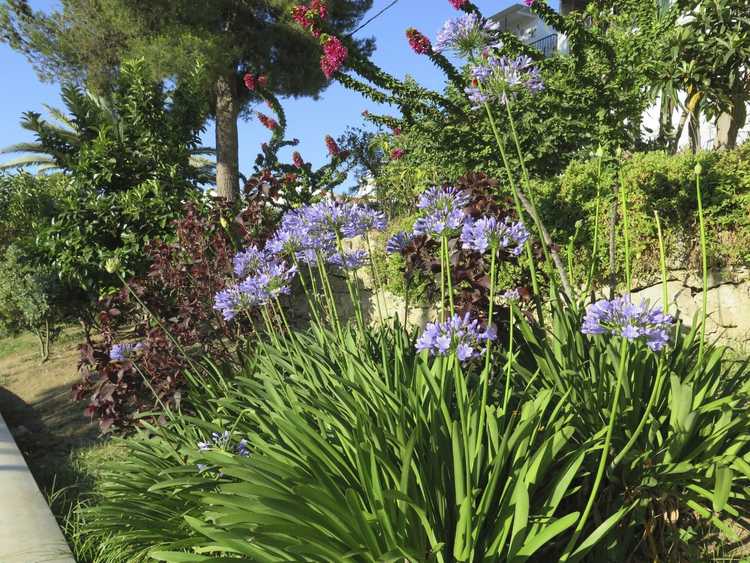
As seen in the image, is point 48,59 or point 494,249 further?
point 48,59

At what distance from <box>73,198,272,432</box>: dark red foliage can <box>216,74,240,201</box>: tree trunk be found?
7.85 metres

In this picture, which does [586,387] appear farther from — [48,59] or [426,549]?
[48,59]

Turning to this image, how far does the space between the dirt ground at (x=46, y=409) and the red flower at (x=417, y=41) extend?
4.26 meters

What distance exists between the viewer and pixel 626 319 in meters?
1.65

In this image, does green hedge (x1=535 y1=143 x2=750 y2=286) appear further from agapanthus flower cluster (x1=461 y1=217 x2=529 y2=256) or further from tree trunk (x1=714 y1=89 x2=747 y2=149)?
tree trunk (x1=714 y1=89 x2=747 y2=149)

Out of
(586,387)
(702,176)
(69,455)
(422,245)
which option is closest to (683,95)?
(702,176)

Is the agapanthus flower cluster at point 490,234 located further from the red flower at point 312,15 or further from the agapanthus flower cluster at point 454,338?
the red flower at point 312,15

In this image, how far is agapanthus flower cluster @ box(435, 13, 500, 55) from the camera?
2.35m

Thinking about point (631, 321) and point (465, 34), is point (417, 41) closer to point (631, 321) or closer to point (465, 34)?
point (465, 34)

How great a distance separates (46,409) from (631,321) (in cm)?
639

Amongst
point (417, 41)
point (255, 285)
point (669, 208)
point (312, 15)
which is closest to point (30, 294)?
point (312, 15)

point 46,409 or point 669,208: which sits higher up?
point 669,208

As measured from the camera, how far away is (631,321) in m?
1.64

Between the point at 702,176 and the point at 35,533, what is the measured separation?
5.08m
